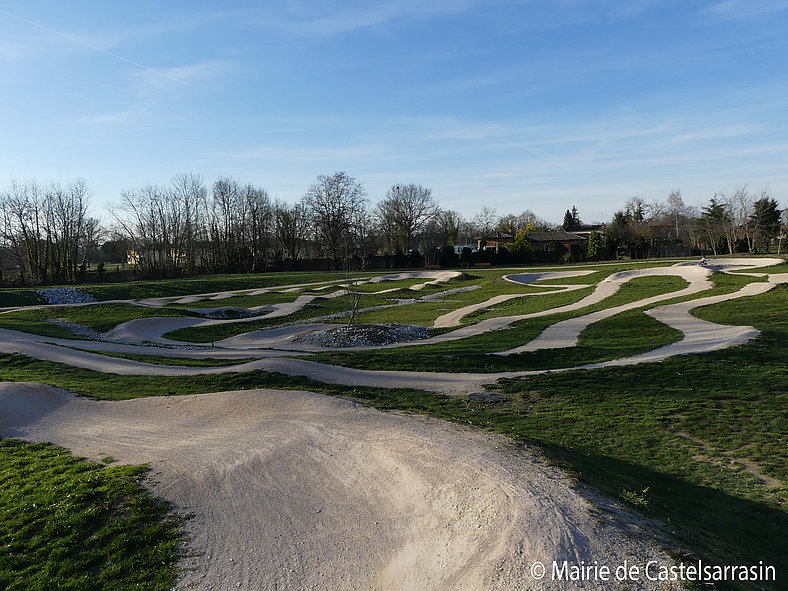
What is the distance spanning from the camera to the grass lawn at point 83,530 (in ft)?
15.6

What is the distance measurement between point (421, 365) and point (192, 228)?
61552 millimetres

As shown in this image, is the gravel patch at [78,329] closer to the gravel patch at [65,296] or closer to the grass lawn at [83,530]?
the gravel patch at [65,296]

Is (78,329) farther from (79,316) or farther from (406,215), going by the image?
(406,215)

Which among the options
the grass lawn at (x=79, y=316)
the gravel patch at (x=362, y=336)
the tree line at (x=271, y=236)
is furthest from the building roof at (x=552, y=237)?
the gravel patch at (x=362, y=336)

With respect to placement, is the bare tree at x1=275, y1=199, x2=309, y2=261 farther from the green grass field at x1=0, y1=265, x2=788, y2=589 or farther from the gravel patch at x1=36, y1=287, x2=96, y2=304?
the green grass field at x1=0, y1=265, x2=788, y2=589

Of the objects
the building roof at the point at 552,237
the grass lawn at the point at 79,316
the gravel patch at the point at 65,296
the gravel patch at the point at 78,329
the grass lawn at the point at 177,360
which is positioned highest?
the building roof at the point at 552,237

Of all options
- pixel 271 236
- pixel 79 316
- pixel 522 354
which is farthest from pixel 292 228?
pixel 522 354

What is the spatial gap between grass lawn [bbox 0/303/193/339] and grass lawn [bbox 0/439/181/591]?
18129 mm

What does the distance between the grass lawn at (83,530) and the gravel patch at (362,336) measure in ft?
38.3

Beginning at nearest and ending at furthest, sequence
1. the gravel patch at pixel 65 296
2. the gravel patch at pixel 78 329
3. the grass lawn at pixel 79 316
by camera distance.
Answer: the gravel patch at pixel 78 329
the grass lawn at pixel 79 316
the gravel patch at pixel 65 296

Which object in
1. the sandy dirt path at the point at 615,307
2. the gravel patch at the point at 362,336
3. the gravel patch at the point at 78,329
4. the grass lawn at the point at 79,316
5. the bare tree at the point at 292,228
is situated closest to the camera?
the sandy dirt path at the point at 615,307

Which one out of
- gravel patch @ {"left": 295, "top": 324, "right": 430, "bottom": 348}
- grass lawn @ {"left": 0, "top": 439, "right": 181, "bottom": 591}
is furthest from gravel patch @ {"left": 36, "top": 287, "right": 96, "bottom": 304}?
grass lawn @ {"left": 0, "top": 439, "right": 181, "bottom": 591}

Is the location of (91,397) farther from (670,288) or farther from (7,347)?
(670,288)

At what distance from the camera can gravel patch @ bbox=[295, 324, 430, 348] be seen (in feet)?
61.1
